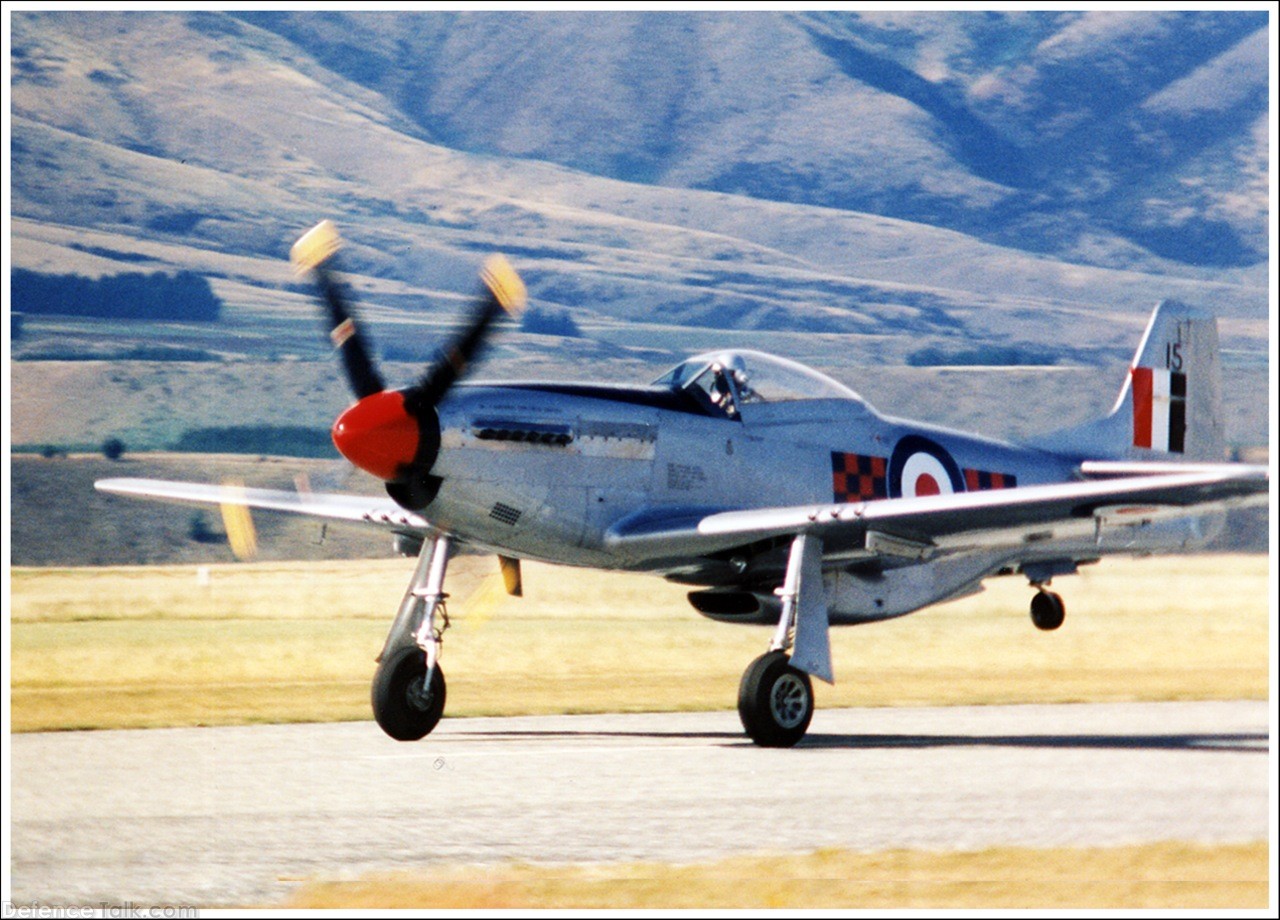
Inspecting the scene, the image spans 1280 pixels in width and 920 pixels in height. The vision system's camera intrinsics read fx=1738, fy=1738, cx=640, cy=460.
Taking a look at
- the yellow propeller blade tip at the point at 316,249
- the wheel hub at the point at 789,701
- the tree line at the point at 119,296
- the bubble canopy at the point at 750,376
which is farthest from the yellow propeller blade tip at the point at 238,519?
the tree line at the point at 119,296

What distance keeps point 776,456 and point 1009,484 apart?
11.2 feet

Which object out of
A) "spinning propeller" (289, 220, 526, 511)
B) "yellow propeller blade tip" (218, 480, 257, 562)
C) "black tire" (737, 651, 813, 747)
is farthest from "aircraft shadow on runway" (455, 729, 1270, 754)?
"spinning propeller" (289, 220, 526, 511)

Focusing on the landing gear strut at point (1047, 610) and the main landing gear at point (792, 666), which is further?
the landing gear strut at point (1047, 610)

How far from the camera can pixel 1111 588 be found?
3316 centimetres

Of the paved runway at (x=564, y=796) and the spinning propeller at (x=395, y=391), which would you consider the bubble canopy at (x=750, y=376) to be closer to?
the spinning propeller at (x=395, y=391)

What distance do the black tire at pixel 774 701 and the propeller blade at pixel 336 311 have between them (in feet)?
12.0

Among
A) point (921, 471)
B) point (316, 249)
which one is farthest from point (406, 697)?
point (921, 471)

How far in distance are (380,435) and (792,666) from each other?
3.73 metres

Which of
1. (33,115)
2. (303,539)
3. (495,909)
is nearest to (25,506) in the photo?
(303,539)

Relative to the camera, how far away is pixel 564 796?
1116 centimetres

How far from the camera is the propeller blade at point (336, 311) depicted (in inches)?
524

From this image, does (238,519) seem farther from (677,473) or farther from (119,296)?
(119,296)

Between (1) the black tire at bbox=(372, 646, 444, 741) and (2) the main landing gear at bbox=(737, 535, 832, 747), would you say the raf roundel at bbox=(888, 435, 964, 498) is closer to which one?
(2) the main landing gear at bbox=(737, 535, 832, 747)

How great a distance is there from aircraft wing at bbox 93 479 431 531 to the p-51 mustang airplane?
45 millimetres
